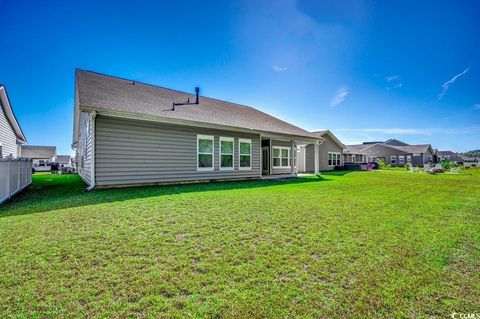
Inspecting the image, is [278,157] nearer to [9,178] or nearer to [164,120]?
[164,120]

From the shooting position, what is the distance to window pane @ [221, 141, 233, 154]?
40.2 feet

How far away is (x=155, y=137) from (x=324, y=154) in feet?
70.2

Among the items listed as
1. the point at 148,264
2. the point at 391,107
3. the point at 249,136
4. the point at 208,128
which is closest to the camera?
the point at 148,264

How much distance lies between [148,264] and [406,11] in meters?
16.4

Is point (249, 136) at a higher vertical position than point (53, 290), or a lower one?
higher

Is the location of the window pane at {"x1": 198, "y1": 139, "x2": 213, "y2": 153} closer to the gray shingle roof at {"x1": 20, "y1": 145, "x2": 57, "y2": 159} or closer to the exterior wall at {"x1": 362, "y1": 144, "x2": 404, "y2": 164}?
the exterior wall at {"x1": 362, "y1": 144, "x2": 404, "y2": 164}

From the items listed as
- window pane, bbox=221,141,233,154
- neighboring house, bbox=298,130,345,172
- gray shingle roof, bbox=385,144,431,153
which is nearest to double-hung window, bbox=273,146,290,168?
neighboring house, bbox=298,130,345,172

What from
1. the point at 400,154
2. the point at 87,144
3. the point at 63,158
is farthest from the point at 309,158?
the point at 63,158

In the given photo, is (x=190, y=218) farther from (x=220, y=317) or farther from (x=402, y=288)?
(x=402, y=288)

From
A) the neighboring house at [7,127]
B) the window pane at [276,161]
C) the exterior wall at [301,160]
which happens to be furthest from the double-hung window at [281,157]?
the neighboring house at [7,127]

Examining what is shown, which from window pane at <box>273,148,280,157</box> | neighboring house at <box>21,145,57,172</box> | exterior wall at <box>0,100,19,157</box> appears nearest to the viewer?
exterior wall at <box>0,100,19,157</box>

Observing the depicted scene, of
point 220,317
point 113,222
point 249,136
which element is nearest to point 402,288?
point 220,317

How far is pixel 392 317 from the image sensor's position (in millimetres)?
1894

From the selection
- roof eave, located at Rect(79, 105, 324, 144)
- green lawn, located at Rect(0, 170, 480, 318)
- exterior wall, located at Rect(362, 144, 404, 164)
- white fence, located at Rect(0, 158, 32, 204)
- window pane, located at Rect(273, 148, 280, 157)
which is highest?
exterior wall, located at Rect(362, 144, 404, 164)
